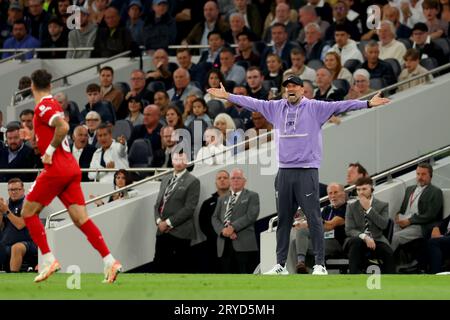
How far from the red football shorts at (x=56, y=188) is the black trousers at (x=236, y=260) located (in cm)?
581

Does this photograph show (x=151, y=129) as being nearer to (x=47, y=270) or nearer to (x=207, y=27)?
(x=207, y=27)

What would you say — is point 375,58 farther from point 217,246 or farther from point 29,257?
point 29,257

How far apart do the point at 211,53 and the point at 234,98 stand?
8.73 meters

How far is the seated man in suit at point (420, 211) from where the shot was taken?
741 inches

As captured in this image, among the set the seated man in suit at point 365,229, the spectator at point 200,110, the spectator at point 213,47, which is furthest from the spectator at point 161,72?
the seated man in suit at point 365,229

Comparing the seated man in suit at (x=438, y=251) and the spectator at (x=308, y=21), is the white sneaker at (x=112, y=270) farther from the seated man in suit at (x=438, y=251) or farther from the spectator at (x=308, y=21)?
the spectator at (x=308, y=21)

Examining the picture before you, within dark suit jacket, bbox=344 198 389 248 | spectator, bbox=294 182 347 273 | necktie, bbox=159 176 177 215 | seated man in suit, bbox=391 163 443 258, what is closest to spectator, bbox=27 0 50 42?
necktie, bbox=159 176 177 215

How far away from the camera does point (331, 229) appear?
1878cm

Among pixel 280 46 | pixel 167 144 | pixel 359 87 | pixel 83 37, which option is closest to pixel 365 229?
pixel 359 87

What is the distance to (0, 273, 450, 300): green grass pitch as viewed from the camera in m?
12.9

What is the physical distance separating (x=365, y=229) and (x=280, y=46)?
6.17 m

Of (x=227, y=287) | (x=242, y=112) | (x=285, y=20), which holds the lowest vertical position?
(x=227, y=287)

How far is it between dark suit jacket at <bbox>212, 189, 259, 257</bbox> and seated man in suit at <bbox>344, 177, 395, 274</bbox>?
1588 mm
